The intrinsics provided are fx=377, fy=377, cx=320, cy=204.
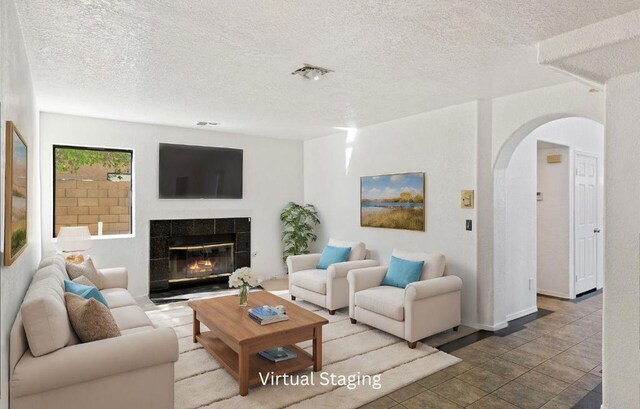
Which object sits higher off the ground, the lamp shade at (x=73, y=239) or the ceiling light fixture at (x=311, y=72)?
the ceiling light fixture at (x=311, y=72)

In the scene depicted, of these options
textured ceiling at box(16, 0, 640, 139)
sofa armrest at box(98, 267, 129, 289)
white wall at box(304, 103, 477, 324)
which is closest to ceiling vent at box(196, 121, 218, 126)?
textured ceiling at box(16, 0, 640, 139)

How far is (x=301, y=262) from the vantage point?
18.2 feet

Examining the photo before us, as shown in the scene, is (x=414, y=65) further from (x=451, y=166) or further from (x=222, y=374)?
(x=222, y=374)

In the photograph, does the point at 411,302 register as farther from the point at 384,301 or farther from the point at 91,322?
the point at 91,322

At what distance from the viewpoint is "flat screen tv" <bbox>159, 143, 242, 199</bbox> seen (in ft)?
18.7

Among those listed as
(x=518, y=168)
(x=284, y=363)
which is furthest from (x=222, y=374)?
(x=518, y=168)

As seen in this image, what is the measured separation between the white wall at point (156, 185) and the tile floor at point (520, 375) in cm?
405

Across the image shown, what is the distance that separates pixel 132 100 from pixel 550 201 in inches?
232

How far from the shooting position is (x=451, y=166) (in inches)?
176

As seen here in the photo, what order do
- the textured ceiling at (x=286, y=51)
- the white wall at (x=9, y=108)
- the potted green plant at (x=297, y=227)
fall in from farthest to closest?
the potted green plant at (x=297, y=227) → the textured ceiling at (x=286, y=51) → the white wall at (x=9, y=108)

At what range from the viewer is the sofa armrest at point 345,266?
4711 mm

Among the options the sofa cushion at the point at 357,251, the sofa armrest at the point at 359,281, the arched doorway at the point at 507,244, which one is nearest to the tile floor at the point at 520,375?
the arched doorway at the point at 507,244

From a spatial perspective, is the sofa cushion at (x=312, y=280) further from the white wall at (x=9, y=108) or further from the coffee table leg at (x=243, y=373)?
the white wall at (x=9, y=108)

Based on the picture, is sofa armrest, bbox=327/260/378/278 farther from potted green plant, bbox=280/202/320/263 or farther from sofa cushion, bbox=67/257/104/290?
sofa cushion, bbox=67/257/104/290
